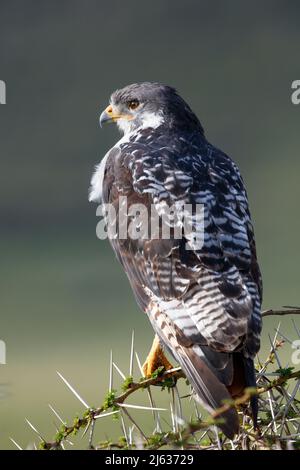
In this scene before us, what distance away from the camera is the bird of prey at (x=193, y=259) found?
450cm

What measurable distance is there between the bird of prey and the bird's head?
0.02 m

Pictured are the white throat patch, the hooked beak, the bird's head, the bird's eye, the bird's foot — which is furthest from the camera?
the hooked beak

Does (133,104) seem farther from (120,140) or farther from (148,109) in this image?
(120,140)

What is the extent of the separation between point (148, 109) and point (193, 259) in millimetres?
2323

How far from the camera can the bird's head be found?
690 cm

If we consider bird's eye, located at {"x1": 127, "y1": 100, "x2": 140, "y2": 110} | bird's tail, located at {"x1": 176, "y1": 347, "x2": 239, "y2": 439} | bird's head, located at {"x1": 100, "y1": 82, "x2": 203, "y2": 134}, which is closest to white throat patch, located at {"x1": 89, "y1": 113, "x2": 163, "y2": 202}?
bird's head, located at {"x1": 100, "y1": 82, "x2": 203, "y2": 134}

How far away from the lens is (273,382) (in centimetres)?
402

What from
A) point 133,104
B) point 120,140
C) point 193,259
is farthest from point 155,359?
point 133,104

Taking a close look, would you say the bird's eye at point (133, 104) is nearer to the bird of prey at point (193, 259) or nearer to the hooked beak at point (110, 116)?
the hooked beak at point (110, 116)

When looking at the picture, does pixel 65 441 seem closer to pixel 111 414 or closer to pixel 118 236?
pixel 111 414

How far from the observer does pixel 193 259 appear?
16.6 feet

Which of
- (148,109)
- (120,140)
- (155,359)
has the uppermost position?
(148,109)

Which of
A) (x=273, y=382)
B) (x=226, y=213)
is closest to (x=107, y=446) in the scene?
(x=273, y=382)

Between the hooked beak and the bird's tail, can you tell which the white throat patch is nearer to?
the hooked beak
